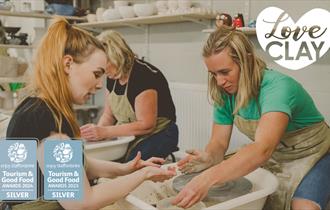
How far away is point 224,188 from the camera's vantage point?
1.83 feet

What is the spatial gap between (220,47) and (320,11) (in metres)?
0.18

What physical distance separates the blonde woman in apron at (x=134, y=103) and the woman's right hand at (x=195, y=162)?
11 centimetres

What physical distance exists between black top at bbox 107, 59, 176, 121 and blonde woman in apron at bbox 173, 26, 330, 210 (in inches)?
6.4

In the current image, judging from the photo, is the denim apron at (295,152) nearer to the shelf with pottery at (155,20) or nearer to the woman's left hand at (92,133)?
the woman's left hand at (92,133)

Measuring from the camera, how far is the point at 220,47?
0.59 metres

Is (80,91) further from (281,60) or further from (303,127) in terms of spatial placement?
(303,127)

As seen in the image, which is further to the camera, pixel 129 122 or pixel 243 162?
pixel 129 122

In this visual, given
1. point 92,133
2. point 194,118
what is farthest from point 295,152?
point 92,133

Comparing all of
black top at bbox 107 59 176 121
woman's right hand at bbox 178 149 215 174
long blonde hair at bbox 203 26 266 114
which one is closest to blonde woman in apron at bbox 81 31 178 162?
black top at bbox 107 59 176 121

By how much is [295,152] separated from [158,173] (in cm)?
33

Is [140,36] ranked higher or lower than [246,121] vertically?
higher

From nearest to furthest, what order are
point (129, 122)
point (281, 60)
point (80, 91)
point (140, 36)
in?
point (80, 91)
point (281, 60)
point (129, 122)
point (140, 36)

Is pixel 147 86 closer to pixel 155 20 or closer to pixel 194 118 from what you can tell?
pixel 194 118

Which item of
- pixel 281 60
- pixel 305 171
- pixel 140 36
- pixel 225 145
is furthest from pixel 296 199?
pixel 140 36
